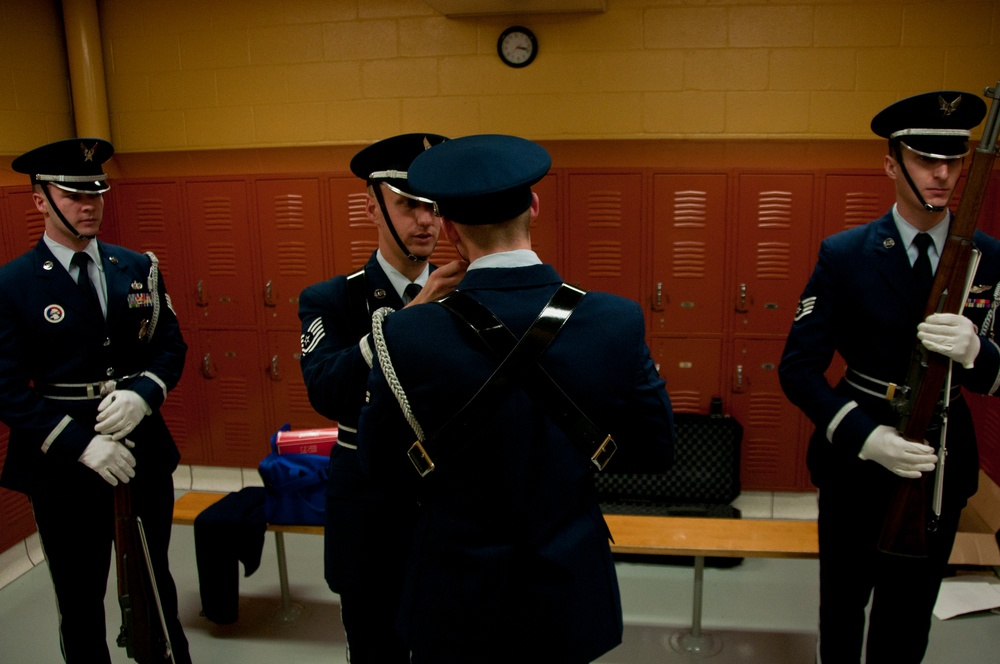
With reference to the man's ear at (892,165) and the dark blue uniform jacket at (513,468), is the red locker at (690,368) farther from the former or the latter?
the dark blue uniform jacket at (513,468)

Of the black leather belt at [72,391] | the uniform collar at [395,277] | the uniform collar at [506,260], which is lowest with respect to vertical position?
the black leather belt at [72,391]

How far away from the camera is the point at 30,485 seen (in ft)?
7.78

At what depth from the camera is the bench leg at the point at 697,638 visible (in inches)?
115

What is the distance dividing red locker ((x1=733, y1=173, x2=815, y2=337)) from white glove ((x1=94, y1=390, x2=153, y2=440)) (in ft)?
9.21

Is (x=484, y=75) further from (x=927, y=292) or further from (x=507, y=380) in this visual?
(x=507, y=380)

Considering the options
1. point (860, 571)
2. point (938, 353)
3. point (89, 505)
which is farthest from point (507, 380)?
point (89, 505)

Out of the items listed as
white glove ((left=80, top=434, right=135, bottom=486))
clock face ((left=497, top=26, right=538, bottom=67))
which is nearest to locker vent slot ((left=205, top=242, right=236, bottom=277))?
clock face ((left=497, top=26, right=538, bottom=67))

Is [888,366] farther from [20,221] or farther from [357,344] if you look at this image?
[20,221]

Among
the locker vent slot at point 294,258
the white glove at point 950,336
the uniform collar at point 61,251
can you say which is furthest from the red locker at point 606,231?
the uniform collar at point 61,251

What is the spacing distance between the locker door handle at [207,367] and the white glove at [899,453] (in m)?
3.49

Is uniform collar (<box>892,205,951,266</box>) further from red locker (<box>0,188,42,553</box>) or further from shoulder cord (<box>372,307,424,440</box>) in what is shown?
red locker (<box>0,188,42,553</box>)

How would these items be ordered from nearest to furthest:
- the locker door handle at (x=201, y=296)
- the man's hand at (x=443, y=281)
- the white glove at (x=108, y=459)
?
the man's hand at (x=443, y=281)
the white glove at (x=108, y=459)
the locker door handle at (x=201, y=296)

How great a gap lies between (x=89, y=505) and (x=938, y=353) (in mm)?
2413

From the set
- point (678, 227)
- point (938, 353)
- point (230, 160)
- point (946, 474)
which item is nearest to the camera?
point (938, 353)
